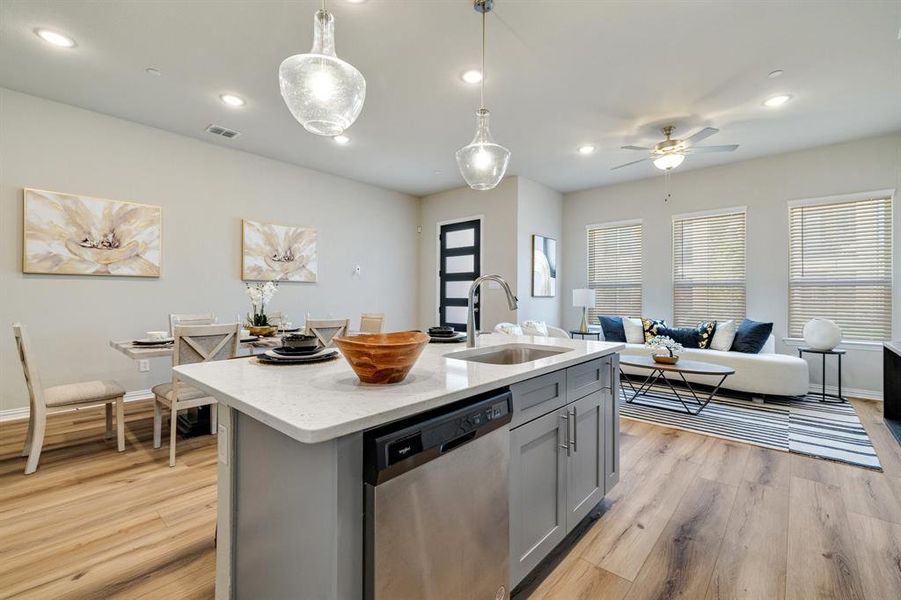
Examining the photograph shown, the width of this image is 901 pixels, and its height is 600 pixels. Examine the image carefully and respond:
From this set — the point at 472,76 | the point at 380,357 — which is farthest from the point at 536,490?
the point at 472,76

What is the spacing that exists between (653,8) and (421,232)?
510 cm

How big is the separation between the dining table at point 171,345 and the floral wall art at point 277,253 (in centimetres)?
153

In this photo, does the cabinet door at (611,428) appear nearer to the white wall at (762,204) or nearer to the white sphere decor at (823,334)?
the white sphere decor at (823,334)

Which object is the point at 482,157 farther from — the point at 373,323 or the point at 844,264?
the point at 844,264

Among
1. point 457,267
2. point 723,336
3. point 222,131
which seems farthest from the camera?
point 457,267

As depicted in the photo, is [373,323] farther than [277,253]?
No

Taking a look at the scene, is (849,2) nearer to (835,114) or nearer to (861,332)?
(835,114)

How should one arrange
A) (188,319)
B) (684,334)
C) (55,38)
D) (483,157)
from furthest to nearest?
(684,334), (188,319), (55,38), (483,157)

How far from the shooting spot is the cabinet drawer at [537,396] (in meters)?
1.50

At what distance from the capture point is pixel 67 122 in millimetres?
3764

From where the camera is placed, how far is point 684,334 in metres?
5.30

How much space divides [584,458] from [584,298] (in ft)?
14.4

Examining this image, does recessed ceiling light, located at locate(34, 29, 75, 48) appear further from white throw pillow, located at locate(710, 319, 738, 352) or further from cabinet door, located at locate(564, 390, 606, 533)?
white throw pillow, located at locate(710, 319, 738, 352)

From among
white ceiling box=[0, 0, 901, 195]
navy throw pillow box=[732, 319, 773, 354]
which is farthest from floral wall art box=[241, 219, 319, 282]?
navy throw pillow box=[732, 319, 773, 354]
